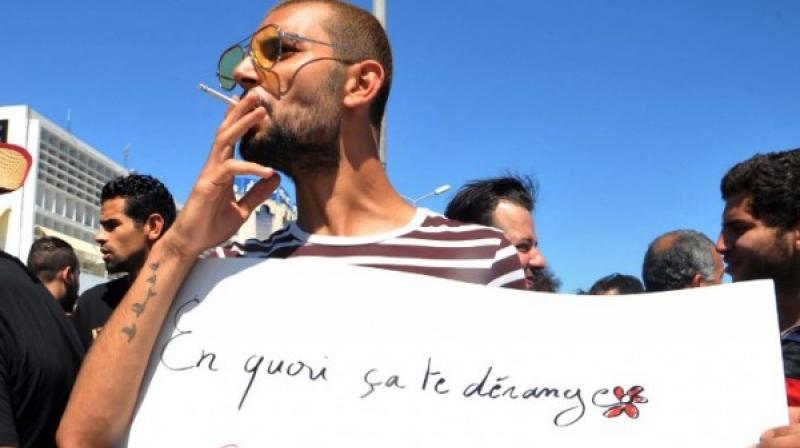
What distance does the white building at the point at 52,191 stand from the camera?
1188 inches

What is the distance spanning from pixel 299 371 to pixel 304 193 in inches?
17.5

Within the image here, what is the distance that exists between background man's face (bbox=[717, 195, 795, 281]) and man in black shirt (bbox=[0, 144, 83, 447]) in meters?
1.90

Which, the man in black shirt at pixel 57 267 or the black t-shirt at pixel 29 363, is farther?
the man in black shirt at pixel 57 267

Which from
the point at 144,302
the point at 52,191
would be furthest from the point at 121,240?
the point at 52,191

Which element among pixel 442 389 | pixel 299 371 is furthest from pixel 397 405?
pixel 299 371

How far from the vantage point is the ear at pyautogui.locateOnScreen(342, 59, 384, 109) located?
1630 millimetres

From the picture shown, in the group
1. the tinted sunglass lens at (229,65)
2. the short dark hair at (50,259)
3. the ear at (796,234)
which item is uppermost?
the short dark hair at (50,259)

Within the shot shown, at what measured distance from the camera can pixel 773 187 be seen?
222 cm

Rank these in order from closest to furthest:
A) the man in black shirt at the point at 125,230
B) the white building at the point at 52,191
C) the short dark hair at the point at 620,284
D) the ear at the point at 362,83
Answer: the ear at the point at 362,83 → the man in black shirt at the point at 125,230 → the short dark hair at the point at 620,284 → the white building at the point at 52,191

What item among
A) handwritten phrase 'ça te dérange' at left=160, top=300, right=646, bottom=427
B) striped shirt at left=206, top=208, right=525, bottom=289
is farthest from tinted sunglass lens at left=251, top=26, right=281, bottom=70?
handwritten phrase 'ça te dérange' at left=160, top=300, right=646, bottom=427

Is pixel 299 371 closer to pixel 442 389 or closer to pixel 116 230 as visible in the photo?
pixel 442 389

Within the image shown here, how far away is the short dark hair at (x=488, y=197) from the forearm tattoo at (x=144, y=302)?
6.81 feet

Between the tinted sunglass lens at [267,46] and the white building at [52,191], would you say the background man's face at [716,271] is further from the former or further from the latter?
the white building at [52,191]

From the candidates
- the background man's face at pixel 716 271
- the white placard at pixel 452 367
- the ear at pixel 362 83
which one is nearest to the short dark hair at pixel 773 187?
the white placard at pixel 452 367
